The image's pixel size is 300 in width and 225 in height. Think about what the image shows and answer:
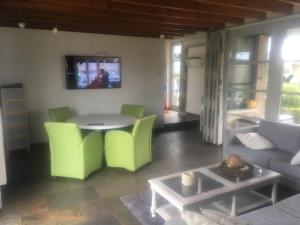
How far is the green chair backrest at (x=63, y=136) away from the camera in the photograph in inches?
125

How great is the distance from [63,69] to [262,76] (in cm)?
378

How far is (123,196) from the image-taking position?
302cm

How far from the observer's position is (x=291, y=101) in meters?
4.01

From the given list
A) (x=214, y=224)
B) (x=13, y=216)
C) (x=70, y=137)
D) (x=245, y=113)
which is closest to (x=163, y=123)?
(x=245, y=113)

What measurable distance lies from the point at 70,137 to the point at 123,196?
1018mm

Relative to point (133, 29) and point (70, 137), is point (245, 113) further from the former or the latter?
point (70, 137)

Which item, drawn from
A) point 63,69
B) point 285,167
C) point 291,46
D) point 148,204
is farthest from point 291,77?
point 63,69

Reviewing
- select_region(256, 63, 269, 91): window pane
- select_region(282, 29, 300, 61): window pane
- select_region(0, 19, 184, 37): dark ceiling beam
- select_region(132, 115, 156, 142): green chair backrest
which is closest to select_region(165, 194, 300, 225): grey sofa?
select_region(132, 115, 156, 142): green chair backrest

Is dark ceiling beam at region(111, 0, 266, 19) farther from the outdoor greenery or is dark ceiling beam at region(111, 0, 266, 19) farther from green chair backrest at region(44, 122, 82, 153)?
green chair backrest at region(44, 122, 82, 153)

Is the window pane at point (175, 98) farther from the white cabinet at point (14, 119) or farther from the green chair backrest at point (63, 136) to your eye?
the green chair backrest at point (63, 136)

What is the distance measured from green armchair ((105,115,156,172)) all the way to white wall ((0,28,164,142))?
1.92 metres

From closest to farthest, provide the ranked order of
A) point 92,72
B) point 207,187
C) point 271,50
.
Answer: point 207,187, point 271,50, point 92,72

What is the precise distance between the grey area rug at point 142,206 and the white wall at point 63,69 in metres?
2.86

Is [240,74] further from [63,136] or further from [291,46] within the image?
[63,136]
